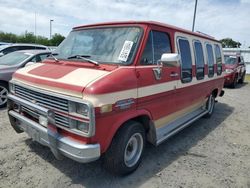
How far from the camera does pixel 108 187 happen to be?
10.6 ft

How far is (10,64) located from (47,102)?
16.5ft

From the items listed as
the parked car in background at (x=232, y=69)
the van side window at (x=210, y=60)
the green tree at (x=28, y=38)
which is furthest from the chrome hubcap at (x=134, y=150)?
the green tree at (x=28, y=38)

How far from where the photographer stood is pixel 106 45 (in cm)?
363

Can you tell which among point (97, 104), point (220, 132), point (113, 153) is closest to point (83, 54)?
point (97, 104)

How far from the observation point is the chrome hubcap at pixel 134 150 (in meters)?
3.60

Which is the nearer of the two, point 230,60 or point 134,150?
point 134,150

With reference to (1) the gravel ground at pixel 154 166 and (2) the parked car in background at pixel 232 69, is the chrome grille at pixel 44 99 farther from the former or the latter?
(2) the parked car in background at pixel 232 69

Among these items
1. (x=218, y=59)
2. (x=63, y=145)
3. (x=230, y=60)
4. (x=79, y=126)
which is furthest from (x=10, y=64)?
(x=230, y=60)

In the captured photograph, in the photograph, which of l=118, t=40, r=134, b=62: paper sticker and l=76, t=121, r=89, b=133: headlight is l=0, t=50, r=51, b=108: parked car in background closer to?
l=118, t=40, r=134, b=62: paper sticker

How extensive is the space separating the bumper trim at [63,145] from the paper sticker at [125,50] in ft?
4.32

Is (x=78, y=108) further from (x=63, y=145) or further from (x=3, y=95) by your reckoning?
(x=3, y=95)

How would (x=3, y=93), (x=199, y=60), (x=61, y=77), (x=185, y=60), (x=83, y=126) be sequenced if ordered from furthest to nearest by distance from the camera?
(x=3, y=93) → (x=199, y=60) → (x=185, y=60) → (x=61, y=77) → (x=83, y=126)

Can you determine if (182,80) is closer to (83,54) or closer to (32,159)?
(83,54)

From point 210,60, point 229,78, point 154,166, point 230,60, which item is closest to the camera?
point 154,166
